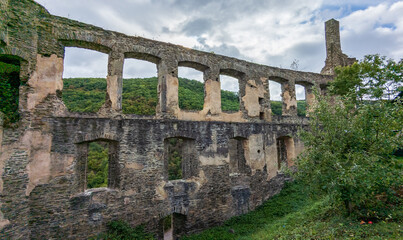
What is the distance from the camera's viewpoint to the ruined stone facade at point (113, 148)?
576cm

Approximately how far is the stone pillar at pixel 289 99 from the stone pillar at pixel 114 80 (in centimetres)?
909

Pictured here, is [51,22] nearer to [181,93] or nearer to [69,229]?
[69,229]

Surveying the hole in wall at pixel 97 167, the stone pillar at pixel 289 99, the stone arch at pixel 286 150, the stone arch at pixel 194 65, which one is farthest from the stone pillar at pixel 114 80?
the stone pillar at pixel 289 99

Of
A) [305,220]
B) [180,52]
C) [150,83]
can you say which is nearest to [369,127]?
[305,220]

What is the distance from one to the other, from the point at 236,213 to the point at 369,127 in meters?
5.77

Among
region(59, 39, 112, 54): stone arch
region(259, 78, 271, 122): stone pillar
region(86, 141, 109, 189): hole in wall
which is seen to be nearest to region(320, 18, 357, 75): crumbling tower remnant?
region(259, 78, 271, 122): stone pillar

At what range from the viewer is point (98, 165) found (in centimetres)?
1617

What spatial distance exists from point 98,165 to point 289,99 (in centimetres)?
1392

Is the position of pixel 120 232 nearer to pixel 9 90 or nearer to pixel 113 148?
pixel 113 148

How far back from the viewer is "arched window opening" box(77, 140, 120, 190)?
6977 mm

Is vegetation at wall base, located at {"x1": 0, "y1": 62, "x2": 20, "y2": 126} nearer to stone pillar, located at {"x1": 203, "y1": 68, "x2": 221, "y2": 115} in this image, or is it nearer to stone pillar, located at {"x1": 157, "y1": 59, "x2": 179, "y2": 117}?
stone pillar, located at {"x1": 157, "y1": 59, "x2": 179, "y2": 117}

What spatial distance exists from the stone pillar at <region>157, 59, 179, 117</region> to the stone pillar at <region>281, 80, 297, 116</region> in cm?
702

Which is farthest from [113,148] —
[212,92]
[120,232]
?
[212,92]

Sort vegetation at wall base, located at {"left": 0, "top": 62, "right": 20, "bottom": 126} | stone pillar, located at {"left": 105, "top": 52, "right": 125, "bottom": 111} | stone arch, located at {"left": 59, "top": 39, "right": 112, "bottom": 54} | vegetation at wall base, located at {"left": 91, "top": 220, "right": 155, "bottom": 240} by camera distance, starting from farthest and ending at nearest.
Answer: stone pillar, located at {"left": 105, "top": 52, "right": 125, "bottom": 111} < stone arch, located at {"left": 59, "top": 39, "right": 112, "bottom": 54} < vegetation at wall base, located at {"left": 91, "top": 220, "right": 155, "bottom": 240} < vegetation at wall base, located at {"left": 0, "top": 62, "right": 20, "bottom": 126}
